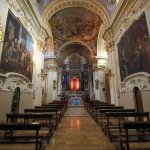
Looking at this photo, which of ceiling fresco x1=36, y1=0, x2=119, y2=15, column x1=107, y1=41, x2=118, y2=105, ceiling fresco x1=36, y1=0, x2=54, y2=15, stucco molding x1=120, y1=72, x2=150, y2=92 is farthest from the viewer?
ceiling fresco x1=36, y1=0, x2=119, y2=15

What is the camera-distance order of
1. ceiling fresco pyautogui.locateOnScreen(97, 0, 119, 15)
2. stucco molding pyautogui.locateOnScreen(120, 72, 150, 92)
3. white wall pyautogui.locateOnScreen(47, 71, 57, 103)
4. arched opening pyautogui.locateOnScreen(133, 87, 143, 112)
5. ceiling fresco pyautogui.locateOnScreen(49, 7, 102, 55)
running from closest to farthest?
stucco molding pyautogui.locateOnScreen(120, 72, 150, 92), arched opening pyautogui.locateOnScreen(133, 87, 143, 112), ceiling fresco pyautogui.locateOnScreen(97, 0, 119, 15), ceiling fresco pyautogui.locateOnScreen(49, 7, 102, 55), white wall pyautogui.locateOnScreen(47, 71, 57, 103)

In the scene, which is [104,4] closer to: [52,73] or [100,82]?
[100,82]

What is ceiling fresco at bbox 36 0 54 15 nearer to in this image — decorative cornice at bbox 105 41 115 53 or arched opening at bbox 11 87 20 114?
decorative cornice at bbox 105 41 115 53

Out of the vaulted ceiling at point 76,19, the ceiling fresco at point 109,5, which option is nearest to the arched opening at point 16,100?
the vaulted ceiling at point 76,19

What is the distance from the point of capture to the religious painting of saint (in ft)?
17.8

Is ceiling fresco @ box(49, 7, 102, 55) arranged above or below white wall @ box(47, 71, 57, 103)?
above

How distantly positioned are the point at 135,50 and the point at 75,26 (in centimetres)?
1142

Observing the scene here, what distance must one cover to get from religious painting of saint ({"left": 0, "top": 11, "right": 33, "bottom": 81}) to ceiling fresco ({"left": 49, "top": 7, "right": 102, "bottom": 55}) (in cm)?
789

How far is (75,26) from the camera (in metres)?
16.8

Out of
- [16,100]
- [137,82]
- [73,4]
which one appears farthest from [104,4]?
[16,100]

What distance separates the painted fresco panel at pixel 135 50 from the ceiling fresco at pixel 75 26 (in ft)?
24.8

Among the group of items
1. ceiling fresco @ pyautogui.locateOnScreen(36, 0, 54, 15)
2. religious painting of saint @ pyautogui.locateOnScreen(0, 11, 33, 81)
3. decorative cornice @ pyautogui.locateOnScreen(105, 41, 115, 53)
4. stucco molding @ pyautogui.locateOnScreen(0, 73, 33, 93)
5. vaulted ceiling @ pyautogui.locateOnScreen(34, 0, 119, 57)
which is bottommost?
stucco molding @ pyautogui.locateOnScreen(0, 73, 33, 93)

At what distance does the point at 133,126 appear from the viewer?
285cm

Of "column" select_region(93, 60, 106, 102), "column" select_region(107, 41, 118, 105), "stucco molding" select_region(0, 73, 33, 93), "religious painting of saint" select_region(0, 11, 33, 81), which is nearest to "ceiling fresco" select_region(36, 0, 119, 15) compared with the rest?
"column" select_region(107, 41, 118, 105)
